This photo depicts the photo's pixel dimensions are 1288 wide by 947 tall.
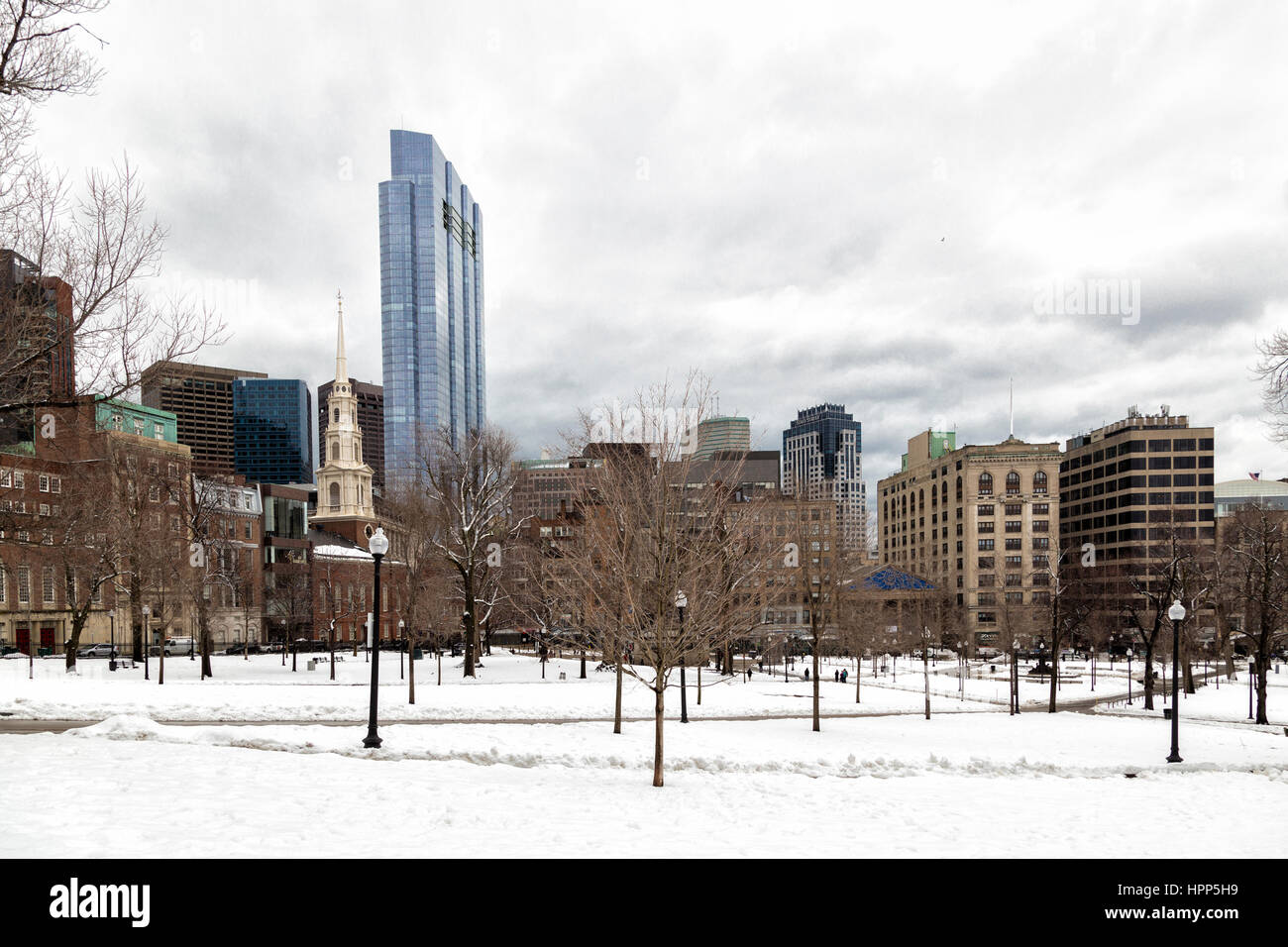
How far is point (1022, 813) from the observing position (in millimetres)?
13680

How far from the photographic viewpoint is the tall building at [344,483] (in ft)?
418

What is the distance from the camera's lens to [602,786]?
1463 cm

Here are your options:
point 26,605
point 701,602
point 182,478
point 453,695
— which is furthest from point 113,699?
point 26,605

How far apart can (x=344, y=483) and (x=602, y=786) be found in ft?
411

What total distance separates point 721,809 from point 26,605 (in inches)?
3235

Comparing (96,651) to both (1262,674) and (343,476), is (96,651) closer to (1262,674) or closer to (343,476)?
(343,476)

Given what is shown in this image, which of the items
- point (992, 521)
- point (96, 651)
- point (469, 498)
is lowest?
point (96, 651)

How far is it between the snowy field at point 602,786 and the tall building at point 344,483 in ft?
328

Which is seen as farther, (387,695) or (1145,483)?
(1145,483)

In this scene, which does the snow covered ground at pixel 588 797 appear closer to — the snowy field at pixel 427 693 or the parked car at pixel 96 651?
the snowy field at pixel 427 693

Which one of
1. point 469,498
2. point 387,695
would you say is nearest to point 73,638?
point 387,695

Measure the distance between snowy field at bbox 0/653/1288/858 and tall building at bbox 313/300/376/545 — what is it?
100032mm

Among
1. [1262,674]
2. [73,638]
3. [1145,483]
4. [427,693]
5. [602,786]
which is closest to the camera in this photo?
[602,786]

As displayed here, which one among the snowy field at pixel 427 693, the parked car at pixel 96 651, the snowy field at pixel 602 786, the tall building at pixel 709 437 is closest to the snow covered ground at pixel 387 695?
the snowy field at pixel 427 693
